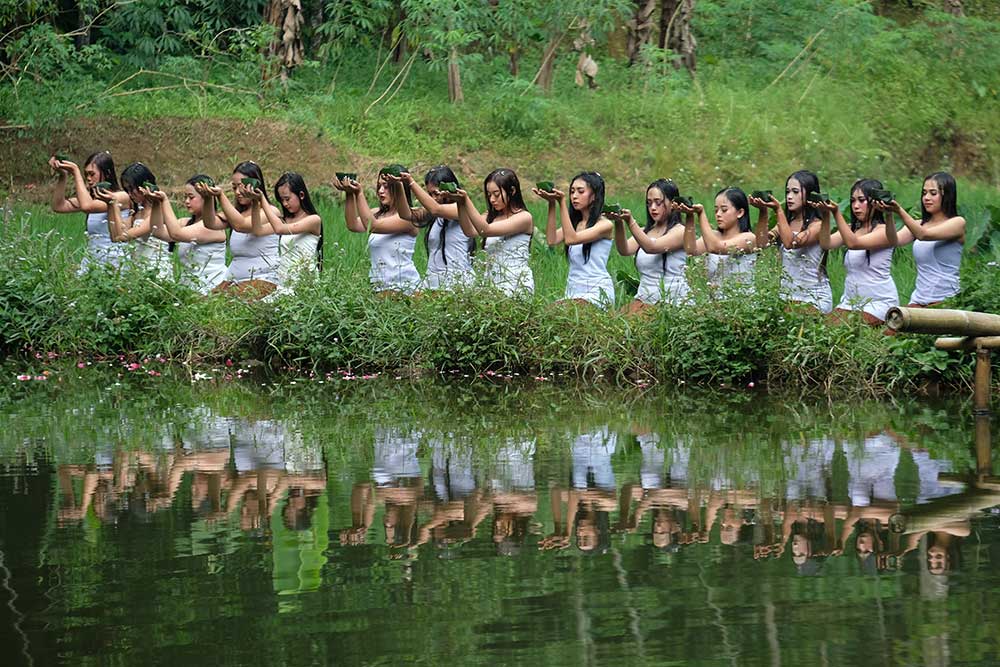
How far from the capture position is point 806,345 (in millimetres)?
10133

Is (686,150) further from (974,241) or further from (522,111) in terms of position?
(974,241)

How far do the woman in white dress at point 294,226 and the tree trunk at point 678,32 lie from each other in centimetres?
1103

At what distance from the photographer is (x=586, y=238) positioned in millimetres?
11016

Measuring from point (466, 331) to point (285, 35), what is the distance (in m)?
11.4

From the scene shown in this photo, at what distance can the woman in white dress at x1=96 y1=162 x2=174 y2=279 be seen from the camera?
12211 millimetres

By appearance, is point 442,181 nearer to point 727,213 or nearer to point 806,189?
point 727,213

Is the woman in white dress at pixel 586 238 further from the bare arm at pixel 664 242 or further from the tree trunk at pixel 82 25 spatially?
the tree trunk at pixel 82 25

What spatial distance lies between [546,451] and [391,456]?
80 cm

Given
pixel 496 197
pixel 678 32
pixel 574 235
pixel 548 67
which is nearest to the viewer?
pixel 574 235

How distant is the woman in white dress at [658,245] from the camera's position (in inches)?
434

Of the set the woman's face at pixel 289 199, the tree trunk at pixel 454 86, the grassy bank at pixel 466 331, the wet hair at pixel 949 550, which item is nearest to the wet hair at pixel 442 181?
the grassy bank at pixel 466 331

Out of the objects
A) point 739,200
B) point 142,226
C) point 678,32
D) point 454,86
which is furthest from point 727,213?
point 678,32

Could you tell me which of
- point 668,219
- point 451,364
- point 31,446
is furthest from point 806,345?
point 31,446

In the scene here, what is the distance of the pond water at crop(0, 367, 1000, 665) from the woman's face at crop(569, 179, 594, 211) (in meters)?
1.66
